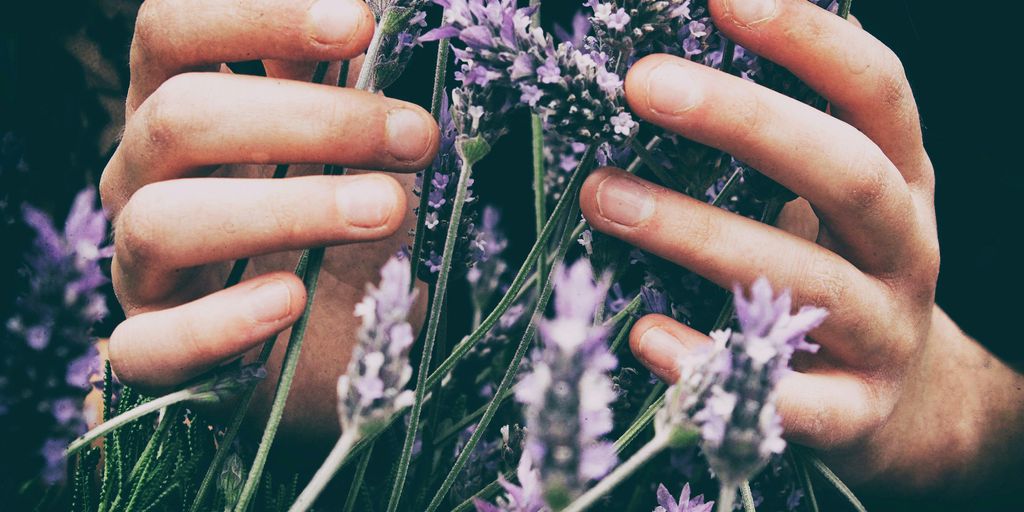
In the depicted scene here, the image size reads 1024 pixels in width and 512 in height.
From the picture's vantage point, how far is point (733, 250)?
1.28 ft

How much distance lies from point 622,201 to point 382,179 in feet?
0.47

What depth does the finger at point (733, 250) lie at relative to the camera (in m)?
0.37

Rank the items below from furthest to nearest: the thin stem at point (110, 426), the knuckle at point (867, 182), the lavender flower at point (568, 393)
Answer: the knuckle at point (867, 182) → the thin stem at point (110, 426) → the lavender flower at point (568, 393)

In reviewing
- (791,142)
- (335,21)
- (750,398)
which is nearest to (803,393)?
(791,142)

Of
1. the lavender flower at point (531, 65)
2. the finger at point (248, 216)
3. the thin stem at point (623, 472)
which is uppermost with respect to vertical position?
the lavender flower at point (531, 65)

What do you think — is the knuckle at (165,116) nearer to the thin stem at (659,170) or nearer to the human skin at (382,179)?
the human skin at (382,179)

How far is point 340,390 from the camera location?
208 mm

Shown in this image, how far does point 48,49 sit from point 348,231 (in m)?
0.60

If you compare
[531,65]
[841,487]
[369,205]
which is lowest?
[841,487]

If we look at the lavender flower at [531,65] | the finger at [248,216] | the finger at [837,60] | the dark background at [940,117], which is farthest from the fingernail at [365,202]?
the dark background at [940,117]

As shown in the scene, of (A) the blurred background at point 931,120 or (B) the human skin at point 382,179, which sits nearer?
(B) the human skin at point 382,179

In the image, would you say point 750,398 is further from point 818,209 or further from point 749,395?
point 818,209

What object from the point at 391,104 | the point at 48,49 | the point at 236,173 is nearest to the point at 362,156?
the point at 391,104

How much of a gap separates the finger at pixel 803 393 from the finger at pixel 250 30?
0.24 metres
